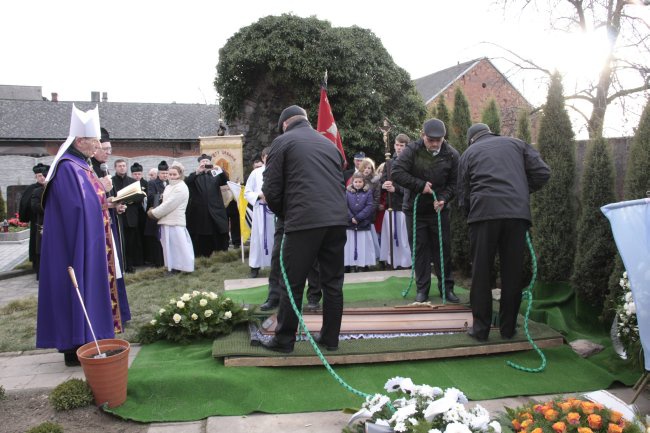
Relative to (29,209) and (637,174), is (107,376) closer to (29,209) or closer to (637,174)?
(637,174)

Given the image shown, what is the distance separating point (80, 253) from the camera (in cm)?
466

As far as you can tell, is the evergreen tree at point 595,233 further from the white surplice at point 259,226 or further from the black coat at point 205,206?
the black coat at point 205,206

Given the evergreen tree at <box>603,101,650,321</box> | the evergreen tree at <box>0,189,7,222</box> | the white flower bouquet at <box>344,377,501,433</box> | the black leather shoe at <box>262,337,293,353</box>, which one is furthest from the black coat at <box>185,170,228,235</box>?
the evergreen tree at <box>0,189,7,222</box>

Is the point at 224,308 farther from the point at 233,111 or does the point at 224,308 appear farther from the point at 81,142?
the point at 233,111

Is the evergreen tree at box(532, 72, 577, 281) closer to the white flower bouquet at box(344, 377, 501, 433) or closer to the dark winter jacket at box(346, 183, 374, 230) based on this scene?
the dark winter jacket at box(346, 183, 374, 230)

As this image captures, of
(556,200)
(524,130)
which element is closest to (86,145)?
(556,200)

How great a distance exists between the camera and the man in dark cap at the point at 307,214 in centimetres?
436

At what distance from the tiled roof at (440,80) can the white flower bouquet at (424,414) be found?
31.5 m

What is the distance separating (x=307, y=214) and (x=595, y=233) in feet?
10.8

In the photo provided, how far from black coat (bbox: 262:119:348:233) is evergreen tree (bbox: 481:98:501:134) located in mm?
4379

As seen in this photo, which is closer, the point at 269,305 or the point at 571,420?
the point at 571,420

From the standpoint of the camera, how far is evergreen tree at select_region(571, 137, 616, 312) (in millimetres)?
5609

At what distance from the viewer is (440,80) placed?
37.6 meters

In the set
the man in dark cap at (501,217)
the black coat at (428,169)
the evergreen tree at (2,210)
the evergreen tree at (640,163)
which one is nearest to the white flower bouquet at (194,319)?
the man in dark cap at (501,217)
